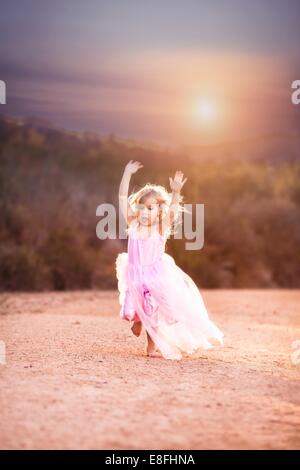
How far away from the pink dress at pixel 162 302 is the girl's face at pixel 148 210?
0.13 m

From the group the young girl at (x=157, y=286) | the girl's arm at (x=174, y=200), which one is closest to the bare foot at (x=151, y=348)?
the young girl at (x=157, y=286)

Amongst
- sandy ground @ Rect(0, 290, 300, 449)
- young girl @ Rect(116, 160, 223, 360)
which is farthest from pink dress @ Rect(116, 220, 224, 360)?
sandy ground @ Rect(0, 290, 300, 449)

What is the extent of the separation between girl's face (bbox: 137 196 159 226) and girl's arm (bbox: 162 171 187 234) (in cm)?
12

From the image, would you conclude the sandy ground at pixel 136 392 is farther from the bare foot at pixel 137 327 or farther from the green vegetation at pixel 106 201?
the green vegetation at pixel 106 201

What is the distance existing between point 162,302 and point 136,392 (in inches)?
67.0

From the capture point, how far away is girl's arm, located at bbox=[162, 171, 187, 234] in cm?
786

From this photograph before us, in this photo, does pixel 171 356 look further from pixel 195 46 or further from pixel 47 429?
pixel 195 46

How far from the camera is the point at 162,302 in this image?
7.88 meters

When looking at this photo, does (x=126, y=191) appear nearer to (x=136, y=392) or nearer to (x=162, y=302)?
(x=162, y=302)

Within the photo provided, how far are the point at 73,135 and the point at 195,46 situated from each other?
487 cm

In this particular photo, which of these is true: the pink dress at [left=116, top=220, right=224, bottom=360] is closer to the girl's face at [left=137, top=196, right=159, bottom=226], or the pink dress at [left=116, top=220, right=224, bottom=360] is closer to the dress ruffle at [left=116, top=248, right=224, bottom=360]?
the dress ruffle at [left=116, top=248, right=224, bottom=360]

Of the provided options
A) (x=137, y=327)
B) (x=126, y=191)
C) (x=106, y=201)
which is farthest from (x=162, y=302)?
(x=106, y=201)

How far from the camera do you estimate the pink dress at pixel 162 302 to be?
7.83 metres
